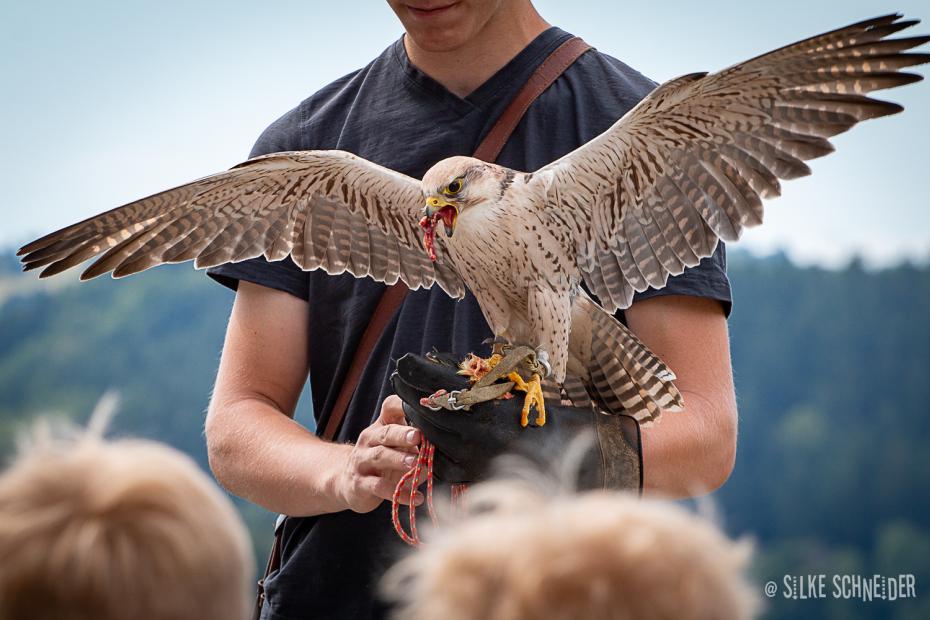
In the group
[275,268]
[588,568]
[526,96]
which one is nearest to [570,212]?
[526,96]

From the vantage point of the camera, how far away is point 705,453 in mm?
2143

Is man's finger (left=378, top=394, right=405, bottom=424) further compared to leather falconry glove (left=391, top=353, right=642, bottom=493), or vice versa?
man's finger (left=378, top=394, right=405, bottom=424)

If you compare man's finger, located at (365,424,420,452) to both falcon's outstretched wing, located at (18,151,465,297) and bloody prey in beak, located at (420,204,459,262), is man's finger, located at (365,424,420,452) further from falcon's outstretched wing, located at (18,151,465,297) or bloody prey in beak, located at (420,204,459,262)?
falcon's outstretched wing, located at (18,151,465,297)

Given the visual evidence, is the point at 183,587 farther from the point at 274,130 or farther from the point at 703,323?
the point at 274,130

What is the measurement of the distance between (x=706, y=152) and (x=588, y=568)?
1411 mm

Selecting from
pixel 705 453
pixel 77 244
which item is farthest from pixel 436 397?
pixel 77 244

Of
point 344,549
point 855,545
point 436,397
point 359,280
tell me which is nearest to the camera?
point 436,397

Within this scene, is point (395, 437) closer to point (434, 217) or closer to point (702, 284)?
point (434, 217)

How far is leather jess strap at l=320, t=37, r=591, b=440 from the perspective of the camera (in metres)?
2.31

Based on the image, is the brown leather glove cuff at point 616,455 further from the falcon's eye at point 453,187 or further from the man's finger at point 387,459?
the falcon's eye at point 453,187

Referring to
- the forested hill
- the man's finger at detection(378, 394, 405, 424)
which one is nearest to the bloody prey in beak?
the man's finger at detection(378, 394, 405, 424)

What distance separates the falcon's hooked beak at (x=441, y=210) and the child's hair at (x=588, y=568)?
1120mm

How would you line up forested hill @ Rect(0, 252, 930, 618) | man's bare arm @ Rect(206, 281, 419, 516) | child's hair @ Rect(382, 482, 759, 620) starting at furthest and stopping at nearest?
forested hill @ Rect(0, 252, 930, 618) < man's bare arm @ Rect(206, 281, 419, 516) < child's hair @ Rect(382, 482, 759, 620)

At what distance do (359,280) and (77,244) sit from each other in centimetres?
66
